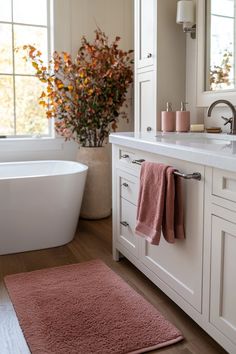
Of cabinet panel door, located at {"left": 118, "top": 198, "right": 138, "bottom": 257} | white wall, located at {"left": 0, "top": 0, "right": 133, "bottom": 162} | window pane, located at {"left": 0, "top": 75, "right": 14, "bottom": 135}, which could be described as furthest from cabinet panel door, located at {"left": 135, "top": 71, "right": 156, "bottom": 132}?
window pane, located at {"left": 0, "top": 75, "right": 14, "bottom": 135}

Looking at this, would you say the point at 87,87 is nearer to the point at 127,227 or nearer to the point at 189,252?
the point at 127,227

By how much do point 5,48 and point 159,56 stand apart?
163cm

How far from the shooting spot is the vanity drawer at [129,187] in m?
2.32

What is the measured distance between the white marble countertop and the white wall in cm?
139

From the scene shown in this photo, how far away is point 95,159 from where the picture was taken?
Result: 3.64 m

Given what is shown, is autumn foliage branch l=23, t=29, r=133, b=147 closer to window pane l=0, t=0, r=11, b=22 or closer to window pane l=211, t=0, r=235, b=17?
window pane l=0, t=0, r=11, b=22

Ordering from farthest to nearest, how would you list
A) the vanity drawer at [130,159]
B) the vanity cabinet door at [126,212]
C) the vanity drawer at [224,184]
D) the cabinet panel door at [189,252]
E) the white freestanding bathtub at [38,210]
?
the white freestanding bathtub at [38,210] < the vanity cabinet door at [126,212] < the vanity drawer at [130,159] < the cabinet panel door at [189,252] < the vanity drawer at [224,184]

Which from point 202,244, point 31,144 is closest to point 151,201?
point 202,244

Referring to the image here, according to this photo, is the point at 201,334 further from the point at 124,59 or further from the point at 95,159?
the point at 124,59

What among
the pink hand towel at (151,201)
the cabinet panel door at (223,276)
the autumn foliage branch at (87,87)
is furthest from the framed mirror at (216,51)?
the cabinet panel door at (223,276)

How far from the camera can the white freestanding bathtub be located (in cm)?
278

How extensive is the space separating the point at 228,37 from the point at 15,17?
214 cm

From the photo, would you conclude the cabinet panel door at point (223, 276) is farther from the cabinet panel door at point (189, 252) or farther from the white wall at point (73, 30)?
the white wall at point (73, 30)

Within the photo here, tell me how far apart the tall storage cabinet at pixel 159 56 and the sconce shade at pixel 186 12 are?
0.42 ft
